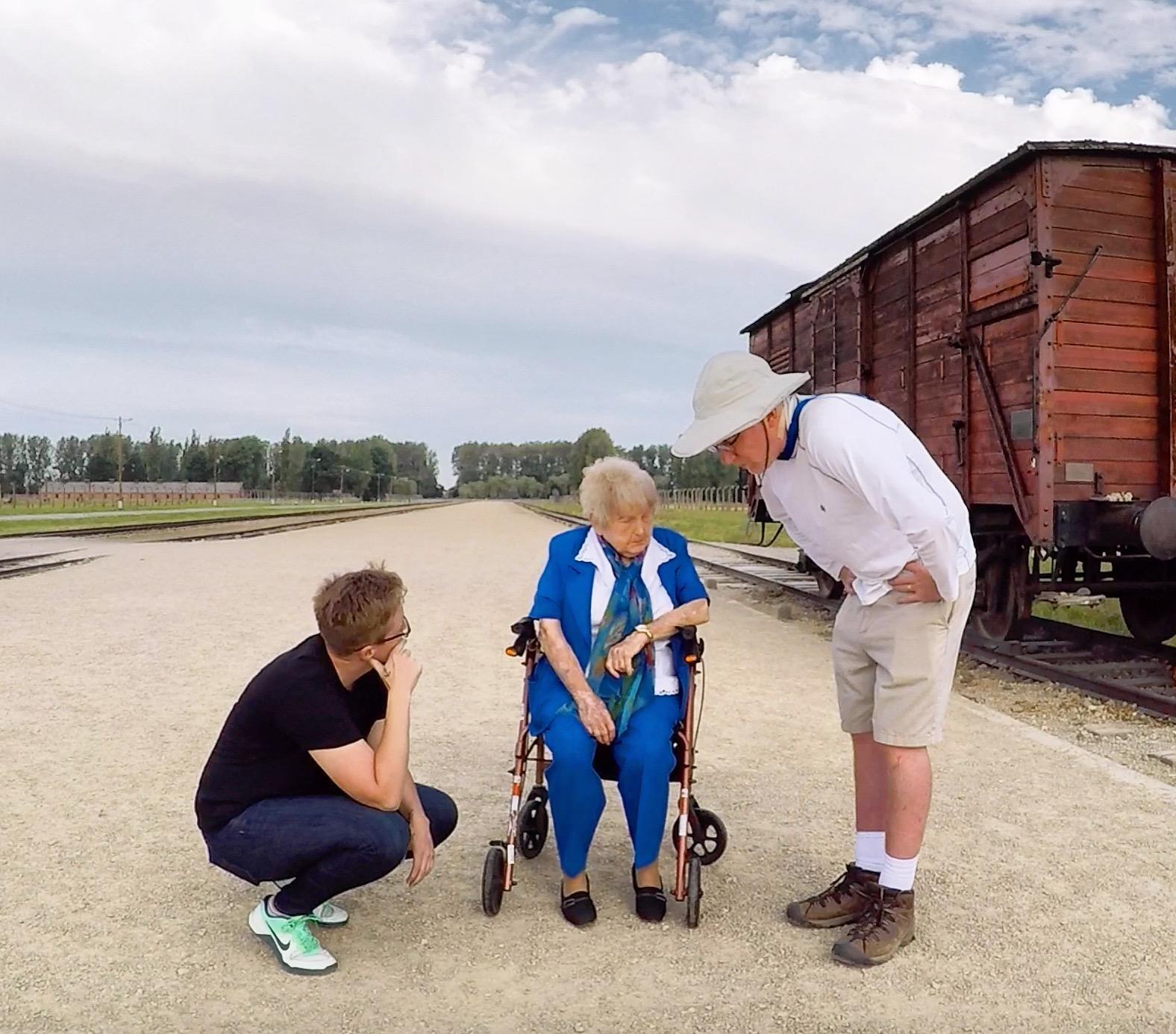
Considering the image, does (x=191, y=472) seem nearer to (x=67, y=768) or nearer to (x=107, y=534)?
(x=107, y=534)

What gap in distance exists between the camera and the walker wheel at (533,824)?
4.12 metres

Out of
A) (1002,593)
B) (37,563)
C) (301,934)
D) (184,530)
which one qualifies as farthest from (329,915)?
(184,530)

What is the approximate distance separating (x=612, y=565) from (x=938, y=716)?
3.96 ft

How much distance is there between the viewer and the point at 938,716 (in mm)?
3238

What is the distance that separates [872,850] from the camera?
3.54 metres

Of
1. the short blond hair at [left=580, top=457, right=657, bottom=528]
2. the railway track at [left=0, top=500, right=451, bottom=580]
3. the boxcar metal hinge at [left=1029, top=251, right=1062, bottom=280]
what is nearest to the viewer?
the short blond hair at [left=580, top=457, right=657, bottom=528]

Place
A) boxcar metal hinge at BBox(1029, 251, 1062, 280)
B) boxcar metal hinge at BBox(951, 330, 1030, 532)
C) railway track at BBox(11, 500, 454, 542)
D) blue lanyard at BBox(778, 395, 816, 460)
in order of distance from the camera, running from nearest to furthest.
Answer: blue lanyard at BBox(778, 395, 816, 460)
boxcar metal hinge at BBox(1029, 251, 1062, 280)
boxcar metal hinge at BBox(951, 330, 1030, 532)
railway track at BBox(11, 500, 454, 542)

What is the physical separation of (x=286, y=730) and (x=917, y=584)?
6.14ft

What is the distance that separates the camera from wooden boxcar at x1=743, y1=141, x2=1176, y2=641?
7.22 metres

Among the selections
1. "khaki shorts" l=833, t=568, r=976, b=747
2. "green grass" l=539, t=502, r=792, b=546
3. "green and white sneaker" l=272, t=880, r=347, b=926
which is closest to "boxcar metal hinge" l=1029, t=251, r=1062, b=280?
"khaki shorts" l=833, t=568, r=976, b=747

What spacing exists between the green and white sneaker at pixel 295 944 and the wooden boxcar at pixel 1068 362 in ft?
18.3

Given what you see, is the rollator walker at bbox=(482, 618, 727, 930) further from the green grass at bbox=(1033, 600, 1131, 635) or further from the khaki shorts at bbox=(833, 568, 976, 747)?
the green grass at bbox=(1033, 600, 1131, 635)

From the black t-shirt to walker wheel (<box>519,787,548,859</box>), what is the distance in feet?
3.29

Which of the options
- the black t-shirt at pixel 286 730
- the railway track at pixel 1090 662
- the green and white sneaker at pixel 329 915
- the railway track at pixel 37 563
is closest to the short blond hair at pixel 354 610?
the black t-shirt at pixel 286 730
